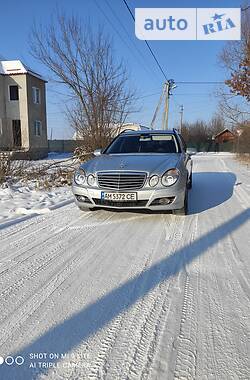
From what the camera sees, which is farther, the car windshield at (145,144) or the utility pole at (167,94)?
the utility pole at (167,94)

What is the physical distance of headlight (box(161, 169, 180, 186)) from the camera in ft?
16.0

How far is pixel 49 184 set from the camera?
9.51 metres

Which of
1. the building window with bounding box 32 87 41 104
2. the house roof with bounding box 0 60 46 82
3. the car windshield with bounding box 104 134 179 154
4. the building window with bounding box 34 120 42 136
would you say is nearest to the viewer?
the car windshield with bounding box 104 134 179 154

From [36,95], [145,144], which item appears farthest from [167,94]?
[145,144]

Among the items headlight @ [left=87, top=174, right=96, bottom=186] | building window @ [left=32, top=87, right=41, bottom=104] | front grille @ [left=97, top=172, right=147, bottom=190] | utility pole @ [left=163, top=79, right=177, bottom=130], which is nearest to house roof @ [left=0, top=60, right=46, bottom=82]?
building window @ [left=32, top=87, right=41, bottom=104]

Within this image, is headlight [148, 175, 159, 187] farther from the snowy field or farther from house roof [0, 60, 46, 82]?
house roof [0, 60, 46, 82]

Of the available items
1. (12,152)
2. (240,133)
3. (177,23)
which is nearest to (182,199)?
(12,152)

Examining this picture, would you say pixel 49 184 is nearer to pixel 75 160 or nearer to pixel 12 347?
pixel 75 160

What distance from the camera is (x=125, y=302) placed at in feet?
8.53

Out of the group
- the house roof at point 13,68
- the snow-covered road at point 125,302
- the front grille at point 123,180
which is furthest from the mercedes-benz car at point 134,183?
the house roof at point 13,68

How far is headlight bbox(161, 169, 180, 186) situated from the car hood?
0.27 ft

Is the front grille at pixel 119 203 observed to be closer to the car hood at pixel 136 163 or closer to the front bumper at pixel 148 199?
the front bumper at pixel 148 199

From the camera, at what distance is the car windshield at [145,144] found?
633 cm

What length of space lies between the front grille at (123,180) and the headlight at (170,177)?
1.04ft
